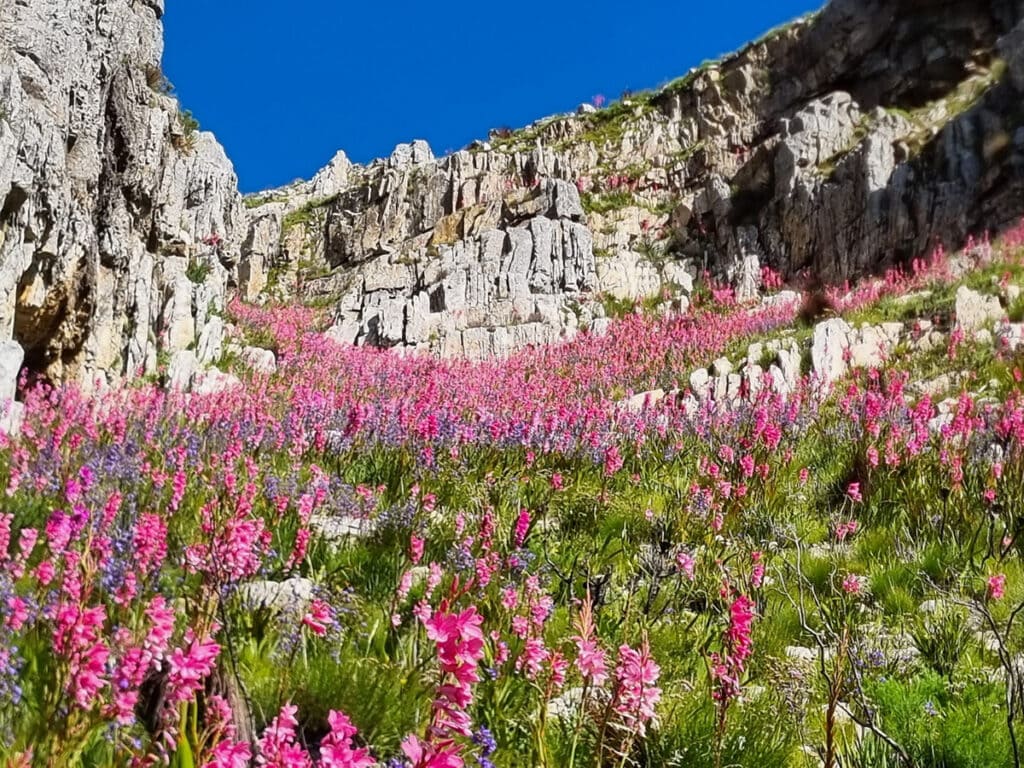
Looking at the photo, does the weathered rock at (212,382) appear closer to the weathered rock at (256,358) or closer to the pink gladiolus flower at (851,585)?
the weathered rock at (256,358)

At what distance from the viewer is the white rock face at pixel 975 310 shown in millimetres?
11039

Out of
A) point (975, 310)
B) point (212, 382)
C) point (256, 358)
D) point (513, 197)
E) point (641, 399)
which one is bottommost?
point (641, 399)

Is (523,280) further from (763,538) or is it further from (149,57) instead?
(763,538)

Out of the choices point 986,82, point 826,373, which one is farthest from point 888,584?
point 986,82

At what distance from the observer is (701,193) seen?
2600cm

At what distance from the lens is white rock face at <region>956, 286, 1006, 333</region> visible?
11.0m

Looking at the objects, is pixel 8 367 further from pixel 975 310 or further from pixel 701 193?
pixel 701 193

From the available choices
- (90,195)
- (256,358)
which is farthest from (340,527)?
(256,358)

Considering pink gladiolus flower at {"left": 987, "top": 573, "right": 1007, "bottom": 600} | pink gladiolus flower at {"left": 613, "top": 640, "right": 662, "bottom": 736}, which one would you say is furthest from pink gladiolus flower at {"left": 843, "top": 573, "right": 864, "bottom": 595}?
pink gladiolus flower at {"left": 613, "top": 640, "right": 662, "bottom": 736}

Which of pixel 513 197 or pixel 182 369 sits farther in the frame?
pixel 513 197

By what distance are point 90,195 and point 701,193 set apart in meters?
21.8

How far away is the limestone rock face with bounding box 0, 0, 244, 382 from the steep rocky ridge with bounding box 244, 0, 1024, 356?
8385 millimetres

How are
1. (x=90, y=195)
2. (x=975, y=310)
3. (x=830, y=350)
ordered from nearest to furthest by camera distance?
(x=90, y=195), (x=830, y=350), (x=975, y=310)

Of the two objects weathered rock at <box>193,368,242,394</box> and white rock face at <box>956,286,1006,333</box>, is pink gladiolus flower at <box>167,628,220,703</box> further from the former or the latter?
white rock face at <box>956,286,1006,333</box>
